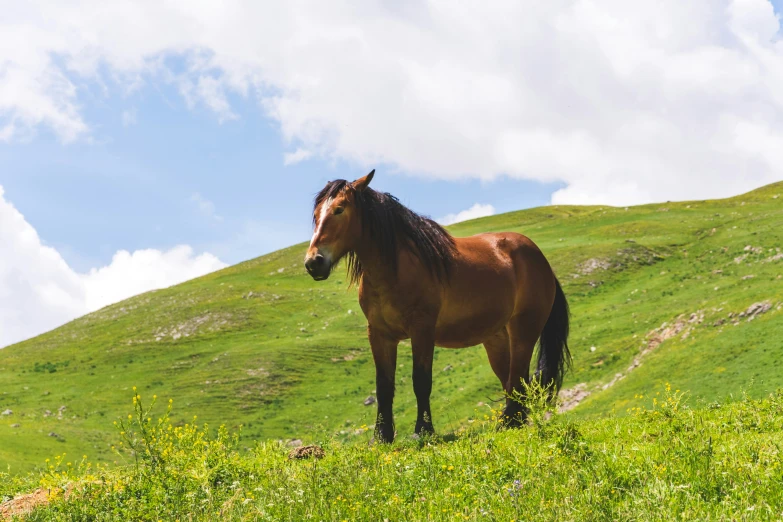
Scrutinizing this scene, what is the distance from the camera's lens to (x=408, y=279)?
8.88 meters

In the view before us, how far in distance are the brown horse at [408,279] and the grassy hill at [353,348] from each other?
8110 mm

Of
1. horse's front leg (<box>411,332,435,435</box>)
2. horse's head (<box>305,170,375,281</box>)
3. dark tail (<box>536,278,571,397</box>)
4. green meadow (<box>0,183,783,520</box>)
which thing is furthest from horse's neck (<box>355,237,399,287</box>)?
dark tail (<box>536,278,571,397</box>)

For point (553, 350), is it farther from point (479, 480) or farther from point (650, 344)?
point (650, 344)

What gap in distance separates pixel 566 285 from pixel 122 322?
138 feet

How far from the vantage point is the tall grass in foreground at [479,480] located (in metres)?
4.50

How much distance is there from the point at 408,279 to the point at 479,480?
12.5 ft

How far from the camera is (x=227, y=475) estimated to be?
21.4 feet

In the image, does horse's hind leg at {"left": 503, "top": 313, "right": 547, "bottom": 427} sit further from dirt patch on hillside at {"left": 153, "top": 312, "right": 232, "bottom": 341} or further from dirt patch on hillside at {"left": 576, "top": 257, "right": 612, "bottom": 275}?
dirt patch on hillside at {"left": 153, "top": 312, "right": 232, "bottom": 341}

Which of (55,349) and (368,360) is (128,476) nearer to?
(368,360)

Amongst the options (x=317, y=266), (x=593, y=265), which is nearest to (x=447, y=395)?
(x=593, y=265)

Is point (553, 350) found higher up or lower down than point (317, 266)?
lower down

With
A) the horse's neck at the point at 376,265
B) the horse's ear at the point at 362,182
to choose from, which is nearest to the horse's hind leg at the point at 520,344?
the horse's neck at the point at 376,265

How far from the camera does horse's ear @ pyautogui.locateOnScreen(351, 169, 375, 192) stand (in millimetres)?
8852

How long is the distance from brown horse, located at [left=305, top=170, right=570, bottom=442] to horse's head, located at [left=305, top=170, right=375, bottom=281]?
13mm
